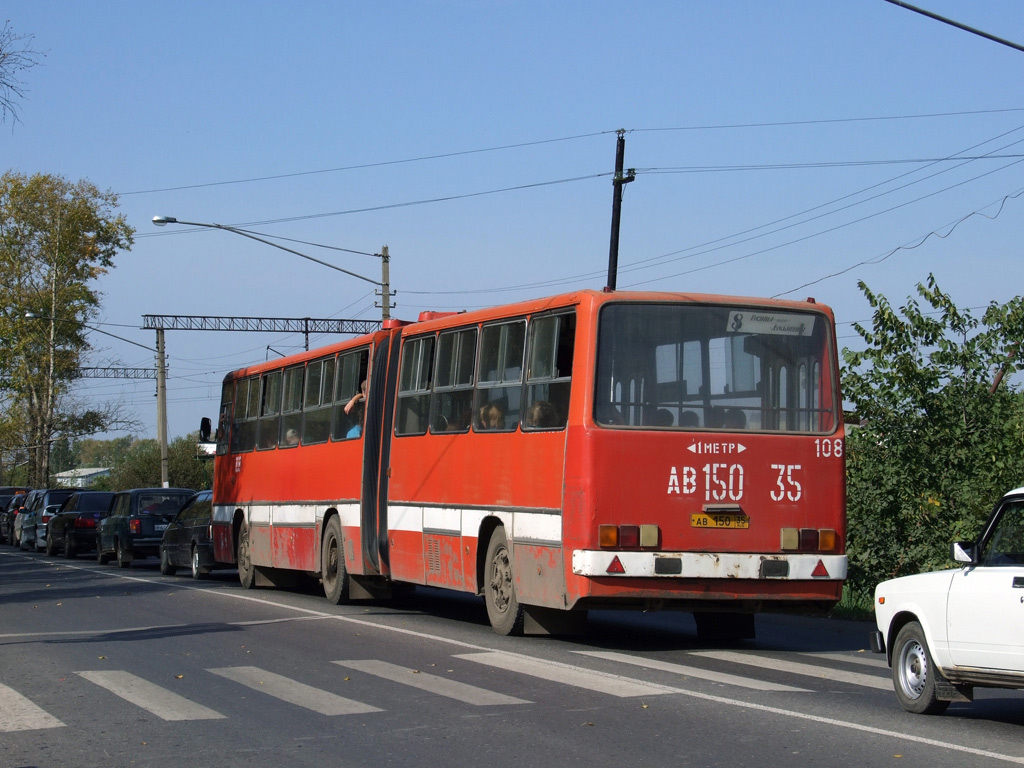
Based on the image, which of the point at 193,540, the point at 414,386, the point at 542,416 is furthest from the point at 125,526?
the point at 542,416

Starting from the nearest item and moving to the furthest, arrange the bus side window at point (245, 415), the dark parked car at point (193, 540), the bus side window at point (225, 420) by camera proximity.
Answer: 1. the bus side window at point (245, 415)
2. the bus side window at point (225, 420)
3. the dark parked car at point (193, 540)

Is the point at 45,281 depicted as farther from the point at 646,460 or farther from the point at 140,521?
the point at 646,460

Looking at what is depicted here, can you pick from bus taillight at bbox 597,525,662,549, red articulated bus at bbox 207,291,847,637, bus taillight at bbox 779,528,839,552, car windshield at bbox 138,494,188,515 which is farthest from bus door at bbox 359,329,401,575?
car windshield at bbox 138,494,188,515

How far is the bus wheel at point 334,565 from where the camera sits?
18.9m

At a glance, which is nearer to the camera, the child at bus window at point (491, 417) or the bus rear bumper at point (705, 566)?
the bus rear bumper at point (705, 566)

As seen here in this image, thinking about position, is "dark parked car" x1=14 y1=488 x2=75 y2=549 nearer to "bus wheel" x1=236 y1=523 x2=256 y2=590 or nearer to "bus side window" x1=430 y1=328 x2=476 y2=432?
"bus wheel" x1=236 y1=523 x2=256 y2=590

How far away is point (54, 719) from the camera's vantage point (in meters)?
9.29

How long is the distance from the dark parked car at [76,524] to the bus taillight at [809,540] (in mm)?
26284

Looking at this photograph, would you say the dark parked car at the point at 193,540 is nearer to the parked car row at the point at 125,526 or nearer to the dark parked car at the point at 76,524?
the parked car row at the point at 125,526

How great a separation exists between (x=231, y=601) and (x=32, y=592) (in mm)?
4541

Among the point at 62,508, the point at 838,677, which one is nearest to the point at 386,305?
the point at 62,508

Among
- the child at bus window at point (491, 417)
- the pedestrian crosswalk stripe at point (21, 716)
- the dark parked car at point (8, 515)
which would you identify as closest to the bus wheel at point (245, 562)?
the child at bus window at point (491, 417)

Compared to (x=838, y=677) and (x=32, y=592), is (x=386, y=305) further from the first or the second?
(x=838, y=677)

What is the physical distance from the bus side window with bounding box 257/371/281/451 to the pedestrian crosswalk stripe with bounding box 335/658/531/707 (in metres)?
10.4
